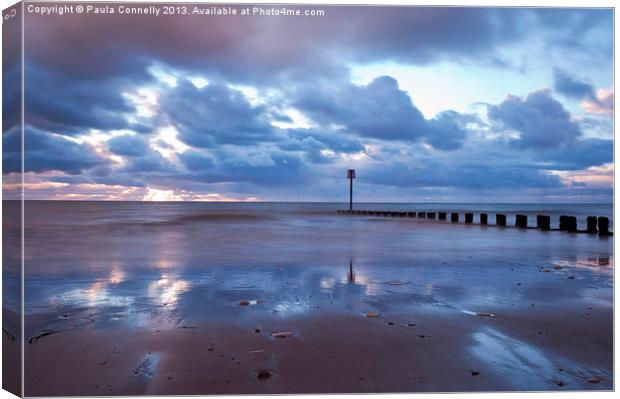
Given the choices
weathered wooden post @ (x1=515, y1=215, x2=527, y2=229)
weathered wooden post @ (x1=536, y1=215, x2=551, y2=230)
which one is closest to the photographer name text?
weathered wooden post @ (x1=536, y1=215, x2=551, y2=230)

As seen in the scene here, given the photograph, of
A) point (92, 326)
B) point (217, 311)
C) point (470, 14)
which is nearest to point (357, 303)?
point (217, 311)

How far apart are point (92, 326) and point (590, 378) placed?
3949mm

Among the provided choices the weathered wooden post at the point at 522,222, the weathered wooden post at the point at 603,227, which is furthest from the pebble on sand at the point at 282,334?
the weathered wooden post at the point at 522,222

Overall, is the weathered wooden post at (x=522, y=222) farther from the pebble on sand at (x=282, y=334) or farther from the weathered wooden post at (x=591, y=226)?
the pebble on sand at (x=282, y=334)

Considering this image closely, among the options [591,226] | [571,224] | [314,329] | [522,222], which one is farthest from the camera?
[522,222]

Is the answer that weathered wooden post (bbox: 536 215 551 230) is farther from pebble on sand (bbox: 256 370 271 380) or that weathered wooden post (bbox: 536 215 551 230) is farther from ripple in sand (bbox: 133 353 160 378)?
ripple in sand (bbox: 133 353 160 378)

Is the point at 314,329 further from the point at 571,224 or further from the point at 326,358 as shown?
the point at 571,224

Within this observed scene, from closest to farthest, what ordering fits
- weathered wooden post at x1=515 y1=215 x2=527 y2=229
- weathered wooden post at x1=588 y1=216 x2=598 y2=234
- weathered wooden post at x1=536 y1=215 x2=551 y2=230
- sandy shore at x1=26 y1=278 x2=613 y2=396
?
sandy shore at x1=26 y1=278 x2=613 y2=396 → weathered wooden post at x1=588 y1=216 x2=598 y2=234 → weathered wooden post at x1=536 y1=215 x2=551 y2=230 → weathered wooden post at x1=515 y1=215 x2=527 y2=229

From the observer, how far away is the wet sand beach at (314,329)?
3.21 m

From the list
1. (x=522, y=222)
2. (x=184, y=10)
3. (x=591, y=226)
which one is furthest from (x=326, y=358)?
(x=522, y=222)

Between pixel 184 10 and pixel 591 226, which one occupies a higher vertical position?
pixel 184 10

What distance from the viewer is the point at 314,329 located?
403 centimetres

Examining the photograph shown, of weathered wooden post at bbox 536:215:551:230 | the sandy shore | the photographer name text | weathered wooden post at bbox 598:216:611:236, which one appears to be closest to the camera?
the sandy shore

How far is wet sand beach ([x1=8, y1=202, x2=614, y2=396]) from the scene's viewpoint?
321 centimetres
